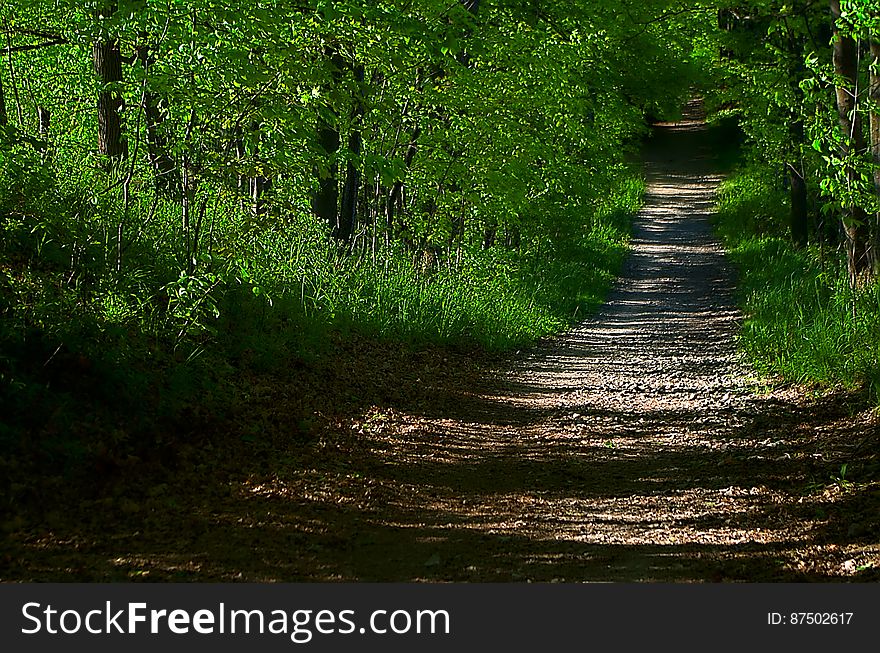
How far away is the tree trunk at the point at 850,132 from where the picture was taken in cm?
867

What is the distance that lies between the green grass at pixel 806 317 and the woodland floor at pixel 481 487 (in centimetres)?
34

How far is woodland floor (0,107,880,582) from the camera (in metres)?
4.57

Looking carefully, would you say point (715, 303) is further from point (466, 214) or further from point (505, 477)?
point (505, 477)

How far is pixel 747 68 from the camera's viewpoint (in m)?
16.0

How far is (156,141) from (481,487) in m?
4.84

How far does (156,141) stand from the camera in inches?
331

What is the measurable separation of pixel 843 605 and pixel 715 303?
11.8 meters

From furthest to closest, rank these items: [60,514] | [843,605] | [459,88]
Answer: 1. [459,88]
2. [60,514]
3. [843,605]

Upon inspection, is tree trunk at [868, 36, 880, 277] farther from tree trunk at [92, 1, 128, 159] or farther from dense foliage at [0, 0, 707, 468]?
tree trunk at [92, 1, 128, 159]


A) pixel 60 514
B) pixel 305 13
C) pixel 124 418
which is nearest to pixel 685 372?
pixel 305 13

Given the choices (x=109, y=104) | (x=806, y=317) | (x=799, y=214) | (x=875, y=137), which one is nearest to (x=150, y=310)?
(x=109, y=104)

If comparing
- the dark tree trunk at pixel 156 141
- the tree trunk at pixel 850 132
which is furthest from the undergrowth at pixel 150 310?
the tree trunk at pixel 850 132

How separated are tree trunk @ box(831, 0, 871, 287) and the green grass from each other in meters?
→ 0.26

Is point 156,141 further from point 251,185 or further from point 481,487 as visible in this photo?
point 481,487
